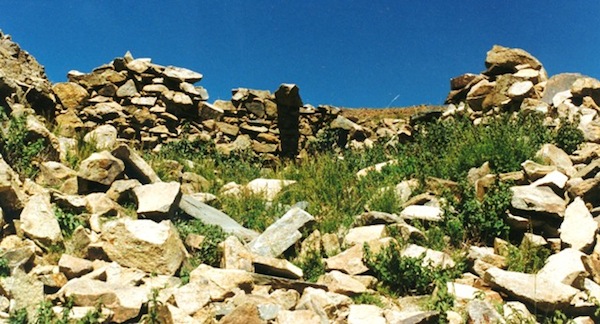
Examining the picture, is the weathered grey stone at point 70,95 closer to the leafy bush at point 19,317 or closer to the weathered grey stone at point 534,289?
the leafy bush at point 19,317

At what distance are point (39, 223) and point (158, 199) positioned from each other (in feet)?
3.83

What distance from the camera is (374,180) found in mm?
7543

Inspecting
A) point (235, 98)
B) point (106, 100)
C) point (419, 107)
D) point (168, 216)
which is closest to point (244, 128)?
point (235, 98)

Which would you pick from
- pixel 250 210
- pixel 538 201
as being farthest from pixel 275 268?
pixel 538 201

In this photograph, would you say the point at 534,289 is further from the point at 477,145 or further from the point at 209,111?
the point at 209,111

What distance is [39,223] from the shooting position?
4734 millimetres

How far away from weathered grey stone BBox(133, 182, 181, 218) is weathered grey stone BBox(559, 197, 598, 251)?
12.6 feet

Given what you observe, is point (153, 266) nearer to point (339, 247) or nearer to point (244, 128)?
point (339, 247)

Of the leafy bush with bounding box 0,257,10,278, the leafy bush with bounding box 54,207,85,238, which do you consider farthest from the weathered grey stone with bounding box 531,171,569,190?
the leafy bush with bounding box 0,257,10,278

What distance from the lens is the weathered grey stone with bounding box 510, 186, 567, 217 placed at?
17.6 ft

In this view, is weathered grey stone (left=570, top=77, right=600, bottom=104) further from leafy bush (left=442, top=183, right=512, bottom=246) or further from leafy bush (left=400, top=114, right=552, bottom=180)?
leafy bush (left=442, top=183, right=512, bottom=246)

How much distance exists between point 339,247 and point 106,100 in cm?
708

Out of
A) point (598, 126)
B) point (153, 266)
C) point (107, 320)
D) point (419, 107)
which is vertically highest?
point (419, 107)

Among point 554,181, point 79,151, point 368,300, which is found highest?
point 79,151
